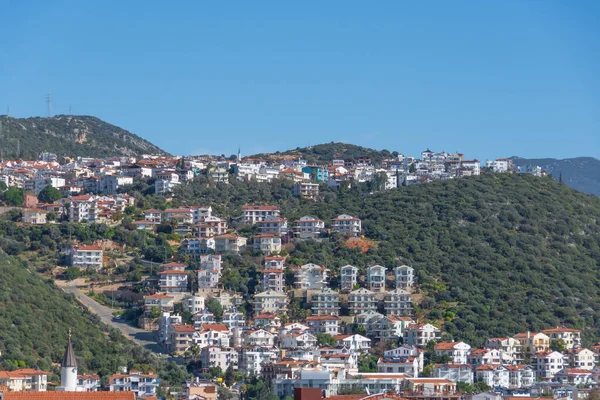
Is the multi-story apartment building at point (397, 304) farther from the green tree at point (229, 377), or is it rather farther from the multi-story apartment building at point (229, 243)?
the green tree at point (229, 377)

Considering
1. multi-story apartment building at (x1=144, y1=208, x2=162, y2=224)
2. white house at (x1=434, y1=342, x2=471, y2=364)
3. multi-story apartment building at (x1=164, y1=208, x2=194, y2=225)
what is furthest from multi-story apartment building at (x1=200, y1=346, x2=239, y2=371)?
multi-story apartment building at (x1=144, y1=208, x2=162, y2=224)

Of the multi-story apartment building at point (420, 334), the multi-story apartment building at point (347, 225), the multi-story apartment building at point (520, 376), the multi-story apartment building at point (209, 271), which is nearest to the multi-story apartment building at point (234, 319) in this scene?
the multi-story apartment building at point (209, 271)

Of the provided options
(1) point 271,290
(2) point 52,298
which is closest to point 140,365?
(2) point 52,298

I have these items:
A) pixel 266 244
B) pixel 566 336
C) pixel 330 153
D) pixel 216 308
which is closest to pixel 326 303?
pixel 216 308

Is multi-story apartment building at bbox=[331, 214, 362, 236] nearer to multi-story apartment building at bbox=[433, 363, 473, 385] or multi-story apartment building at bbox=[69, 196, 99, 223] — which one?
multi-story apartment building at bbox=[69, 196, 99, 223]

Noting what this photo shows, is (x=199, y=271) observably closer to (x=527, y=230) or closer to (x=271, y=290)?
(x=271, y=290)
